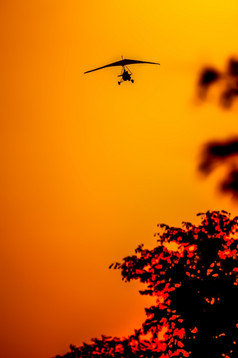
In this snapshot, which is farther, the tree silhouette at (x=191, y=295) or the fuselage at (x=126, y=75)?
the fuselage at (x=126, y=75)

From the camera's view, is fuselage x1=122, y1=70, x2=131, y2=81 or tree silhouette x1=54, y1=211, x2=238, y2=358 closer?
tree silhouette x1=54, y1=211, x2=238, y2=358

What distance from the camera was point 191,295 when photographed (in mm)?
14531

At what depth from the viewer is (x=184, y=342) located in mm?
14773

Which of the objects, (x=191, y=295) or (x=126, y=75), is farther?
(x=126, y=75)

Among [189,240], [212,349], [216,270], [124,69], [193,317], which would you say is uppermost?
[124,69]

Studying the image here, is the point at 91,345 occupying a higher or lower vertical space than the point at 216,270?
lower

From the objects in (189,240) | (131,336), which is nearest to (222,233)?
(189,240)

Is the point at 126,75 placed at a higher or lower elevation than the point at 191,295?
higher

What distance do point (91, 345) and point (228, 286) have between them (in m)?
4.94

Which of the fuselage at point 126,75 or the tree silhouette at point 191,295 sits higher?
the fuselage at point 126,75

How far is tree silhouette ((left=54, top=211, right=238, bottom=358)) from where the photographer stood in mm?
14445

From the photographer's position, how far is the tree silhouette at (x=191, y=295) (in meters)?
14.4

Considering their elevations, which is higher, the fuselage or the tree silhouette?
the fuselage

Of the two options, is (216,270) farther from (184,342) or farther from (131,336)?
(131,336)
